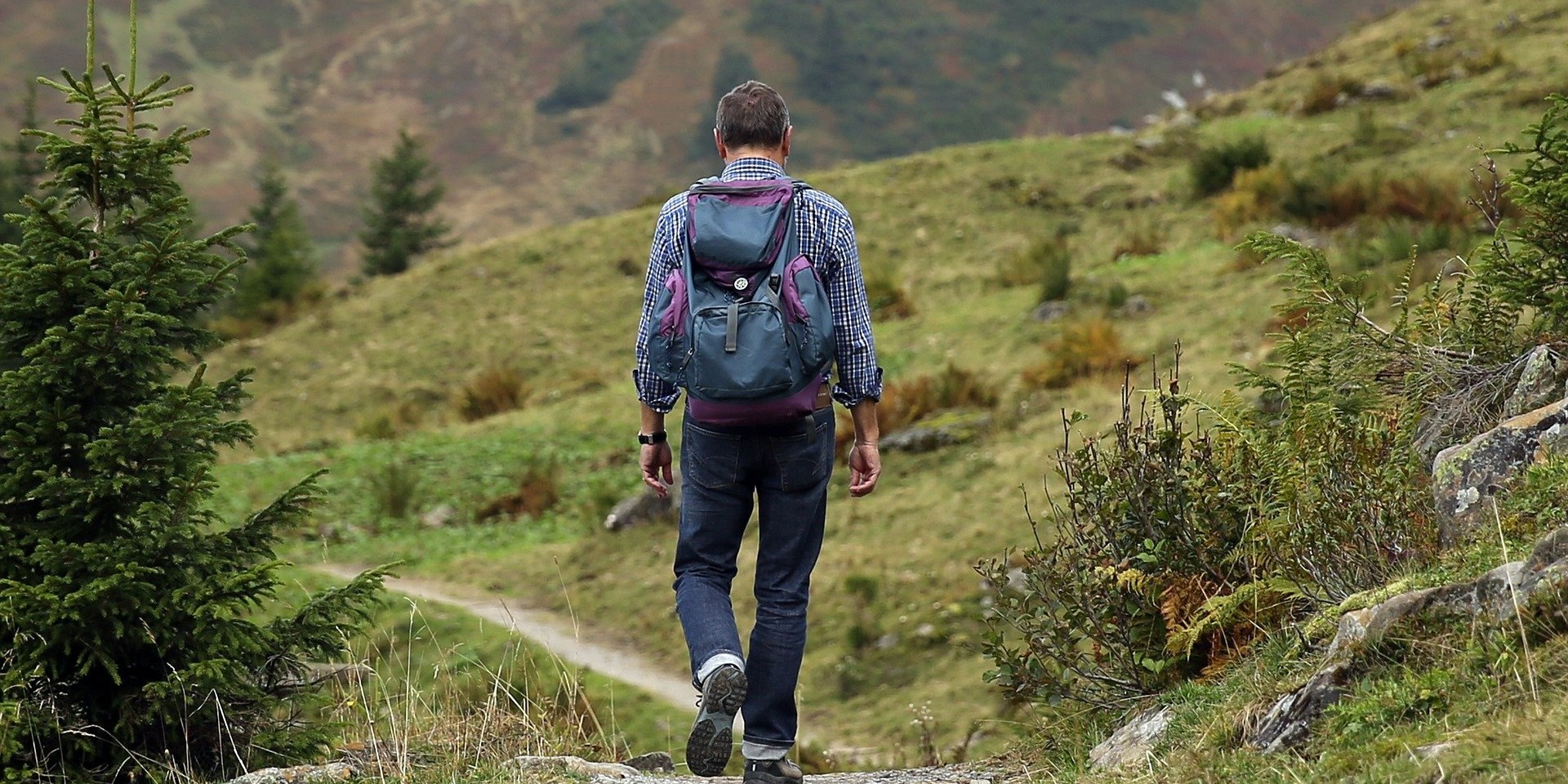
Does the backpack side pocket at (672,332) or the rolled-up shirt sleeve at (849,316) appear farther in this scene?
the rolled-up shirt sleeve at (849,316)

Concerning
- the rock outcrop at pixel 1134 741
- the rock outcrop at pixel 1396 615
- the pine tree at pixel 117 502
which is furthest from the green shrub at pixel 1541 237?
the pine tree at pixel 117 502

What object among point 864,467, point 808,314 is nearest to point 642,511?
point 864,467

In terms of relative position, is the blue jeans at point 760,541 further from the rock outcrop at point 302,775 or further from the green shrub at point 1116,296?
the green shrub at point 1116,296

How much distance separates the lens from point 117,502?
423 cm

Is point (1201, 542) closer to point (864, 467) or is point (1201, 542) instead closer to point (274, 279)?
point (864, 467)

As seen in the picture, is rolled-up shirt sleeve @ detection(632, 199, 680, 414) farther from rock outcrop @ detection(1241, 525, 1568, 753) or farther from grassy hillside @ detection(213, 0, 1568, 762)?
rock outcrop @ detection(1241, 525, 1568, 753)

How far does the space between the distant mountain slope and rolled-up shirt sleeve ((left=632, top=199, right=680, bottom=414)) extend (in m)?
135

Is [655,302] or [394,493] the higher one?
[655,302]

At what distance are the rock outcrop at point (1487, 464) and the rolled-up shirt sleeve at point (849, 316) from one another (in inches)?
62.2

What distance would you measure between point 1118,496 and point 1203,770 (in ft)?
4.46

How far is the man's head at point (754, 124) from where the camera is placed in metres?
3.94

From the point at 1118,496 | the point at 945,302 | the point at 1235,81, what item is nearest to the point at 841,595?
the point at 1118,496

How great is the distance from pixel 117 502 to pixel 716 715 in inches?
74.4

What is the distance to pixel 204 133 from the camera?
16.0ft
